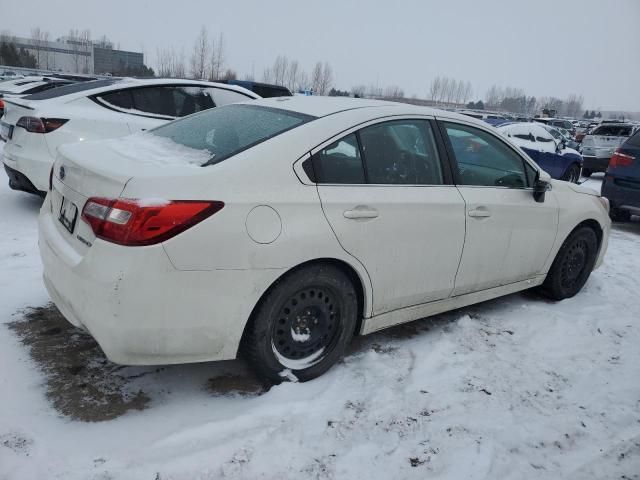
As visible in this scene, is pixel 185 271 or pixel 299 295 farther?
pixel 299 295

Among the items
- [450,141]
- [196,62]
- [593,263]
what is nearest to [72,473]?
[450,141]

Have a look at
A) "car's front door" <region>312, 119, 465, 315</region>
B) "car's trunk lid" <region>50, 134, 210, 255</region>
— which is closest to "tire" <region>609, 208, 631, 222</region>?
"car's front door" <region>312, 119, 465, 315</region>

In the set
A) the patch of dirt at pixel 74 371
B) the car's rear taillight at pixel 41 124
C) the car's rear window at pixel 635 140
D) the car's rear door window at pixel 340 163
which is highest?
the car's rear window at pixel 635 140

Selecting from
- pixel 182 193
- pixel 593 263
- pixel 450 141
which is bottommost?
pixel 593 263

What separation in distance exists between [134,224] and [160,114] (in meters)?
4.33

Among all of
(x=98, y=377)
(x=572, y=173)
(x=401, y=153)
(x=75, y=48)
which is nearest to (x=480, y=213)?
(x=401, y=153)

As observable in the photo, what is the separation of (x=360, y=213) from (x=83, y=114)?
4.17 meters

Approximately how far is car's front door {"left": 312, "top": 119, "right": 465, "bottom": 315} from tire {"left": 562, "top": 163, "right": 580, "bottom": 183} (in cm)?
1109

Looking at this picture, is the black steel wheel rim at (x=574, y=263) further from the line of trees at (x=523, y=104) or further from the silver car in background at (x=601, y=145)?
the line of trees at (x=523, y=104)

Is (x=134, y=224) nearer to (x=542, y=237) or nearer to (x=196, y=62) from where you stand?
(x=542, y=237)

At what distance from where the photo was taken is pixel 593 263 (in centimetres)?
479

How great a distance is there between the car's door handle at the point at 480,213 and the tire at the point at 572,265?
1290 millimetres

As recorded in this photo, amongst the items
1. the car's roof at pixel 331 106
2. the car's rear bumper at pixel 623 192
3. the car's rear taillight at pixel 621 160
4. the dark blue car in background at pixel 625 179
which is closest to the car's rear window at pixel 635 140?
the dark blue car in background at pixel 625 179

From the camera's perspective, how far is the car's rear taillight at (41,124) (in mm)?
5406
